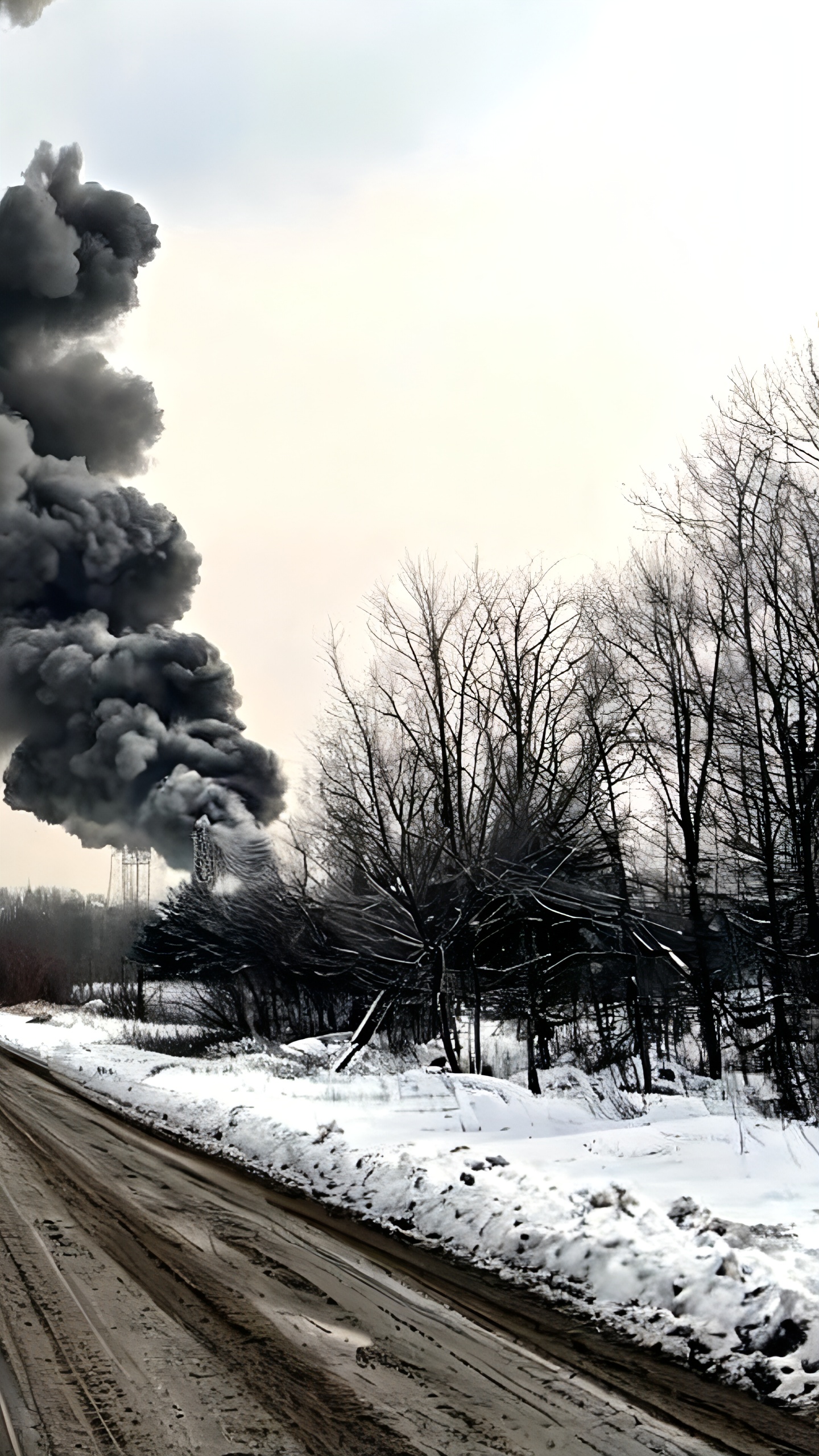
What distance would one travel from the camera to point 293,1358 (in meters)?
4.15

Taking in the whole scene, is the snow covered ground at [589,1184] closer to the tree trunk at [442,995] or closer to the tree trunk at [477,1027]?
the tree trunk at [477,1027]

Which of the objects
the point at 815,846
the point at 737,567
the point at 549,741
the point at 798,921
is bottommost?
the point at 798,921

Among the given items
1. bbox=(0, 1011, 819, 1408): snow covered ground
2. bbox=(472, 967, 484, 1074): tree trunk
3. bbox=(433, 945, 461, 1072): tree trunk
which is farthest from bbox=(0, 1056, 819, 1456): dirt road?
bbox=(472, 967, 484, 1074): tree trunk

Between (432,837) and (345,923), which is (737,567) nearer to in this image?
(432,837)

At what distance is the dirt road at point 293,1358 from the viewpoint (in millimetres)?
3451

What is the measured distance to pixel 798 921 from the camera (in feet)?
63.9

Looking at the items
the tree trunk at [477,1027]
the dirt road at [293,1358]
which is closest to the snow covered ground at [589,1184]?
the dirt road at [293,1358]

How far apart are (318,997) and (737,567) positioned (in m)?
16.7

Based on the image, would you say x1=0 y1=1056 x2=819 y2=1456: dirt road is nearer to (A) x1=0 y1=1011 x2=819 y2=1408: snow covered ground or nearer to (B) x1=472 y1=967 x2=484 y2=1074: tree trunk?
(A) x1=0 y1=1011 x2=819 y2=1408: snow covered ground

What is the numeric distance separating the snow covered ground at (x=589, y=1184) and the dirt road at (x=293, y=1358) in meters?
0.36

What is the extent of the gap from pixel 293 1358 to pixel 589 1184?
3076 mm

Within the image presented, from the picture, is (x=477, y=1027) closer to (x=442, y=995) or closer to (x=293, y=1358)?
(x=442, y=995)

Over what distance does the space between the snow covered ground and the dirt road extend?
14.1 inches

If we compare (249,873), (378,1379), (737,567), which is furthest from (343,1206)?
(249,873)
